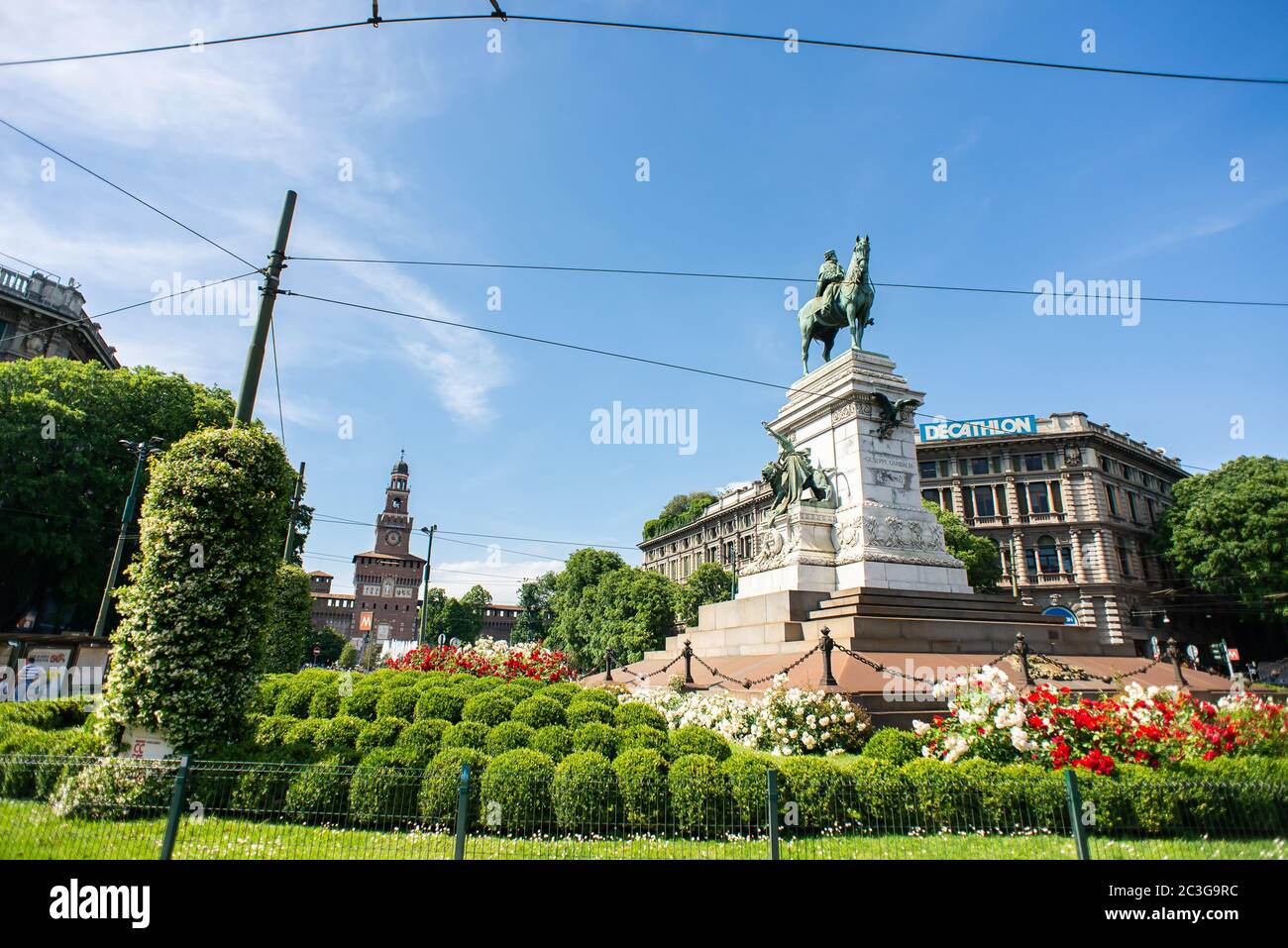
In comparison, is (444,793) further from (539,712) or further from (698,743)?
(698,743)

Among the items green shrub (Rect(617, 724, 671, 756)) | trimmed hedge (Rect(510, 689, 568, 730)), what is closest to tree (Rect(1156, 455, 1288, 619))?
green shrub (Rect(617, 724, 671, 756))

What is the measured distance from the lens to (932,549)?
1917 centimetres

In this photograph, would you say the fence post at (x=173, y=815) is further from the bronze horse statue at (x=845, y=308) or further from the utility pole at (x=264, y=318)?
the bronze horse statue at (x=845, y=308)

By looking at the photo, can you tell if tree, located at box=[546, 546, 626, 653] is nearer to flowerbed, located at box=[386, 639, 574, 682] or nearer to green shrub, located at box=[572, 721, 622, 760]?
flowerbed, located at box=[386, 639, 574, 682]

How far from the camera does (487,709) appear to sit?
11320 millimetres

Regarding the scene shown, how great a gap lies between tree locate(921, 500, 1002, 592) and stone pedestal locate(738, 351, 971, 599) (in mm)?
34443

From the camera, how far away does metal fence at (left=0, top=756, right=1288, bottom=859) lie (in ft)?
22.9

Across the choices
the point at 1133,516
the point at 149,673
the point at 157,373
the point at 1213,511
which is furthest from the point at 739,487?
the point at 149,673

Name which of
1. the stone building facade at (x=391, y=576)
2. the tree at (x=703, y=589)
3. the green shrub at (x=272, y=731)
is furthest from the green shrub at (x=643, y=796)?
the stone building facade at (x=391, y=576)

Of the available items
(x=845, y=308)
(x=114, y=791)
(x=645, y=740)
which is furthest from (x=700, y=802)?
(x=845, y=308)

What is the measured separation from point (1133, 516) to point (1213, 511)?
10188 millimetres

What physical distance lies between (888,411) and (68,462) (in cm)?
3627
